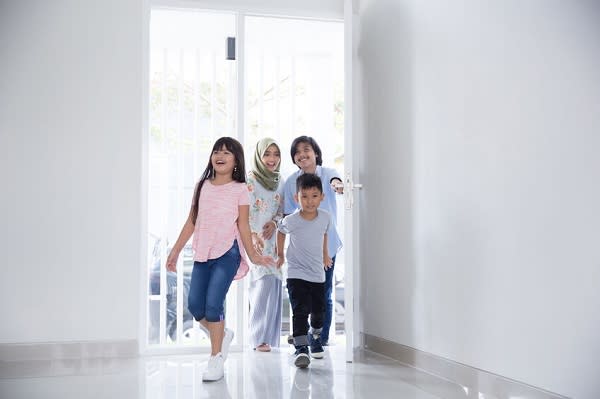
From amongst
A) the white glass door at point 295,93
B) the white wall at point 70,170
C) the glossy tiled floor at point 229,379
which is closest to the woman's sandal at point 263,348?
the glossy tiled floor at point 229,379

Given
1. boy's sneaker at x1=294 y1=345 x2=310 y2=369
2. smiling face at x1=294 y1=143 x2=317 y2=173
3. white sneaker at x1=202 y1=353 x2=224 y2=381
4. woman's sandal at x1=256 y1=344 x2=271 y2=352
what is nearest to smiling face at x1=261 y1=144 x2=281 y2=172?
smiling face at x1=294 y1=143 x2=317 y2=173

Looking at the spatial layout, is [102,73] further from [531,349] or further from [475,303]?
[531,349]

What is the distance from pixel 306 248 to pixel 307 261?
0.06m

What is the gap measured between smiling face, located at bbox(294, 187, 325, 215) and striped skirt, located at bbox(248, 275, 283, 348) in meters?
0.59

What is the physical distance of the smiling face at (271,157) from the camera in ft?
11.3

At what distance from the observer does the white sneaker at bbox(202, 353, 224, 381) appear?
2582 mm

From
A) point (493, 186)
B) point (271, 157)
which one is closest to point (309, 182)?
point (271, 157)

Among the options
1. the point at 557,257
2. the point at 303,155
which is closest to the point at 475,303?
the point at 557,257

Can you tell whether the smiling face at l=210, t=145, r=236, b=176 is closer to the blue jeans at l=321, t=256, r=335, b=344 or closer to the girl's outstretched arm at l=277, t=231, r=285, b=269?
the girl's outstretched arm at l=277, t=231, r=285, b=269

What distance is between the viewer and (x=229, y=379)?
2.62m

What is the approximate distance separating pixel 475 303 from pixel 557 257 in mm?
519

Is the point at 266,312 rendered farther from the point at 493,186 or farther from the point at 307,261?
the point at 493,186

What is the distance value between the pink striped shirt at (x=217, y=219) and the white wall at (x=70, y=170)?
2.14 feet

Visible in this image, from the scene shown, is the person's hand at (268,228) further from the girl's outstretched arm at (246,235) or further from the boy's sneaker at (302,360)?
the boy's sneaker at (302,360)
